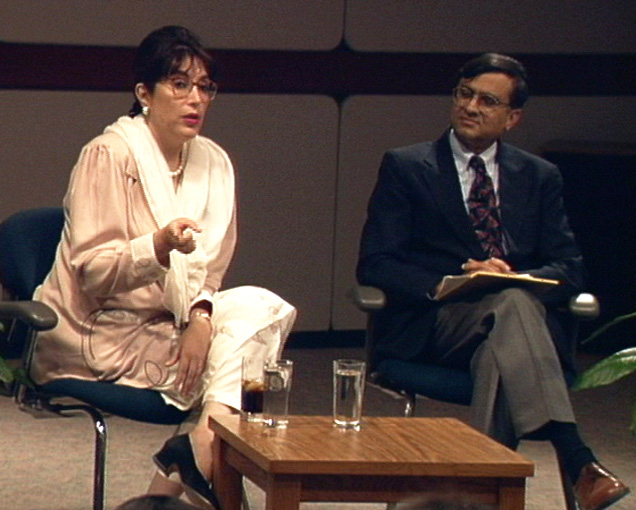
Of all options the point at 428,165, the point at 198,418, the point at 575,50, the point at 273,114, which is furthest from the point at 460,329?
the point at 575,50

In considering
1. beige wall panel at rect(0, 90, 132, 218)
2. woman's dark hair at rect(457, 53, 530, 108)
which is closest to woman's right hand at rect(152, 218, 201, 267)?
woman's dark hair at rect(457, 53, 530, 108)

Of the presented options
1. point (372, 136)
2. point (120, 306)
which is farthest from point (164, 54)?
point (372, 136)

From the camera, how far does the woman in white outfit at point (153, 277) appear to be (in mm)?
4152

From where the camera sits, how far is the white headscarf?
13.9 feet

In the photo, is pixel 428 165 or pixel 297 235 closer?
pixel 428 165

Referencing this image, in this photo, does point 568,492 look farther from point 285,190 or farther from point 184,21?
point 184,21

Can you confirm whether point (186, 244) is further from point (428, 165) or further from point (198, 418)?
point (428, 165)

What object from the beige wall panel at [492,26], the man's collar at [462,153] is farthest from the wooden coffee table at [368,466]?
the beige wall panel at [492,26]

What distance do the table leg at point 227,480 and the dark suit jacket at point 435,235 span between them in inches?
38.0

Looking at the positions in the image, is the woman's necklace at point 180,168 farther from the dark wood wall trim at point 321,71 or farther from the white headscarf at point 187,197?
the dark wood wall trim at point 321,71

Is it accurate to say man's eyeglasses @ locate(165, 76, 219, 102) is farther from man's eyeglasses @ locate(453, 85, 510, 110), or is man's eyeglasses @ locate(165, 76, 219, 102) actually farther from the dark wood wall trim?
the dark wood wall trim

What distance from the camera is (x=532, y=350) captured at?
14.5 ft

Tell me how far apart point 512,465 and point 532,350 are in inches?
40.5

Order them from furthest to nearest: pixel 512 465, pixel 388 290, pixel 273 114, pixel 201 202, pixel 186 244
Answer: pixel 273 114 < pixel 388 290 < pixel 201 202 < pixel 186 244 < pixel 512 465
